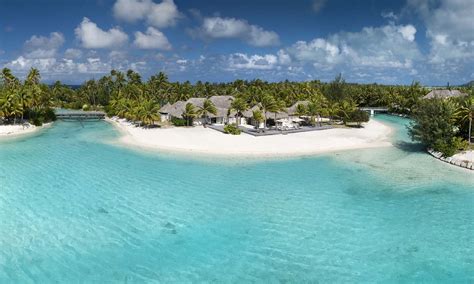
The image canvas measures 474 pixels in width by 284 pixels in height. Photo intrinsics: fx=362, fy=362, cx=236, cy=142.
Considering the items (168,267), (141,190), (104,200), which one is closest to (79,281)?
(168,267)

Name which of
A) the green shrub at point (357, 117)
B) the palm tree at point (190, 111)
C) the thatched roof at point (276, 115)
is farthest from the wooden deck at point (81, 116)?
the green shrub at point (357, 117)

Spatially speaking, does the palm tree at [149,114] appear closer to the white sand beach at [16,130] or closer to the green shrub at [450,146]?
the white sand beach at [16,130]

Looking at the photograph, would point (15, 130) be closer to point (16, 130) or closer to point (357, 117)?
point (16, 130)

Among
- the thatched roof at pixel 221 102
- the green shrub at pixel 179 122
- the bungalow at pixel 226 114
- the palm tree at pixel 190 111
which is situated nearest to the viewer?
the palm tree at pixel 190 111

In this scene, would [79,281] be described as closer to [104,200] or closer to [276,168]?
[104,200]

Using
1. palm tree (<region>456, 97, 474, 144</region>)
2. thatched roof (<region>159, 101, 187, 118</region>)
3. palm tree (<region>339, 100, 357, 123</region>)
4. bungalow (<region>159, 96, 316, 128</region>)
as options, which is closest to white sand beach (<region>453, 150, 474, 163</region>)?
palm tree (<region>456, 97, 474, 144</region>)

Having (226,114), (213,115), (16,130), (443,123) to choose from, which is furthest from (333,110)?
(16,130)

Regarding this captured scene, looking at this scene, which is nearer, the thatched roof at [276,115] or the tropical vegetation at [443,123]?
the tropical vegetation at [443,123]
